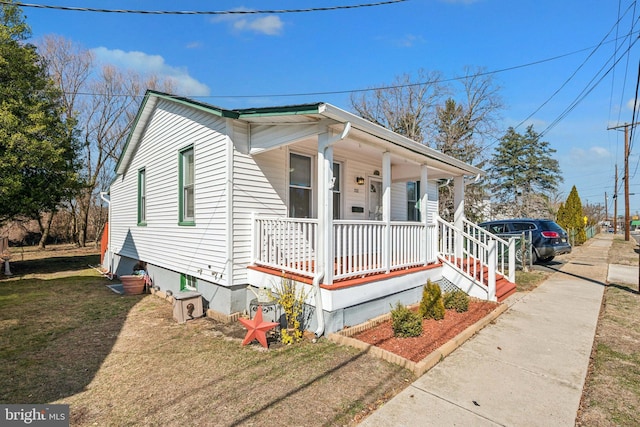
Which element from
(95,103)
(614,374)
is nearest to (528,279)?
(614,374)

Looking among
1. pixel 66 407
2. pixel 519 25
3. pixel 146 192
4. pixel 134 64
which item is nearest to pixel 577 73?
pixel 519 25

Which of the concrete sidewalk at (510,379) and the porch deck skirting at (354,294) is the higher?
the porch deck skirting at (354,294)

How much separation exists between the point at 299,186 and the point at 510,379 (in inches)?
184

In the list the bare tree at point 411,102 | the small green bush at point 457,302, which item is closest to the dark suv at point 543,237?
the small green bush at point 457,302

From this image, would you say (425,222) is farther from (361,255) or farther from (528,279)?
(528,279)

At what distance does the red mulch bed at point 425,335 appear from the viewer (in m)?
4.17

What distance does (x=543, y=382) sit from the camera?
3.52 metres

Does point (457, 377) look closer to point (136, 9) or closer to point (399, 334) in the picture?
point (399, 334)

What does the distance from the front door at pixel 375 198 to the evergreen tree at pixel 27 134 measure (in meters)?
10.9

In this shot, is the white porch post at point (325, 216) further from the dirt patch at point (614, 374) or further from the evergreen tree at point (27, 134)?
the evergreen tree at point (27, 134)

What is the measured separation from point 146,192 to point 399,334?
7.88 m

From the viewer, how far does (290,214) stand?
6543mm

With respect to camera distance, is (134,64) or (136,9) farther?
(134,64)

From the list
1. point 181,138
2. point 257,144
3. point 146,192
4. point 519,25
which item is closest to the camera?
point 257,144
